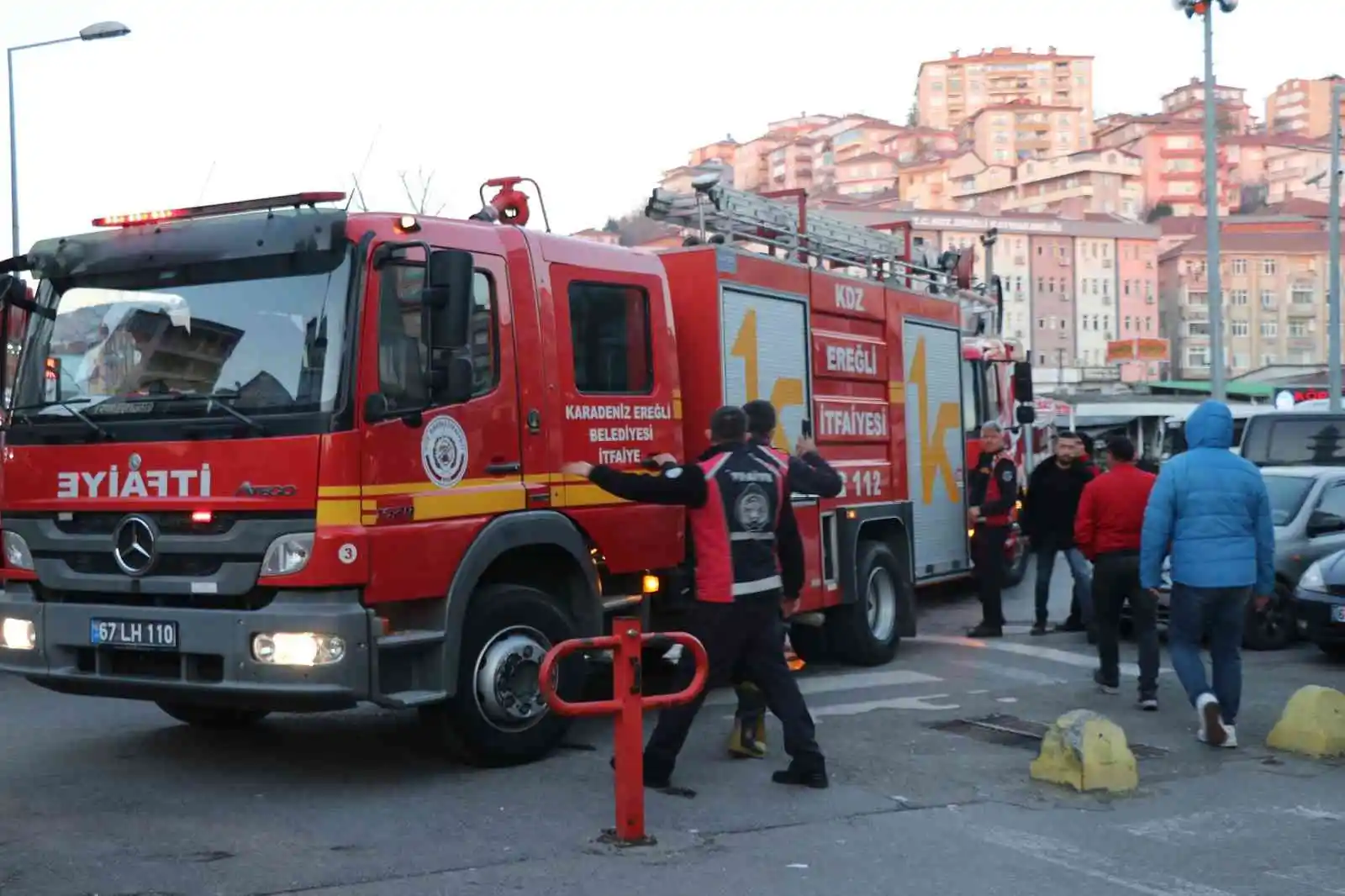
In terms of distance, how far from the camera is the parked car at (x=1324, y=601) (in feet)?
36.9

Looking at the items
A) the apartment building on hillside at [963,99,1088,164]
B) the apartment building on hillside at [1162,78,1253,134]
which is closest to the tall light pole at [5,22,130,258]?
the apartment building on hillside at [963,99,1088,164]

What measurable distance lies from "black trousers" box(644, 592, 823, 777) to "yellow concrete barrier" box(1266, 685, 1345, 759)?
2732 mm

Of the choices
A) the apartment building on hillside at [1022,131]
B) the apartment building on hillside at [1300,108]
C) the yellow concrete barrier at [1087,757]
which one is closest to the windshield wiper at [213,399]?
the yellow concrete barrier at [1087,757]

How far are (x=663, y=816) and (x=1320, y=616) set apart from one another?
21.1 ft

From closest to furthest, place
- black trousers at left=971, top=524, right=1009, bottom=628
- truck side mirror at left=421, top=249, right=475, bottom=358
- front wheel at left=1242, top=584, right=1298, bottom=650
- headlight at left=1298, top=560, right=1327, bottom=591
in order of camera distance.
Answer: truck side mirror at left=421, top=249, right=475, bottom=358 → headlight at left=1298, top=560, right=1327, bottom=591 → front wheel at left=1242, top=584, right=1298, bottom=650 → black trousers at left=971, top=524, right=1009, bottom=628

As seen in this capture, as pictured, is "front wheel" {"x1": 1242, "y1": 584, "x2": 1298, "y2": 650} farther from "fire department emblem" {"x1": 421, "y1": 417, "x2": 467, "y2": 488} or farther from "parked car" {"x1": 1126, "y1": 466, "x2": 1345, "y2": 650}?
"fire department emblem" {"x1": 421, "y1": 417, "x2": 467, "y2": 488}

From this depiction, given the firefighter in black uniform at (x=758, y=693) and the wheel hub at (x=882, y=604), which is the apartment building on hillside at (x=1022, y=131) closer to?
the wheel hub at (x=882, y=604)

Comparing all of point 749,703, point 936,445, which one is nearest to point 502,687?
point 749,703

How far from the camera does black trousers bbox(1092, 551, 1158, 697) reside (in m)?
9.60

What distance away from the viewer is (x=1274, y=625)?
1266 cm

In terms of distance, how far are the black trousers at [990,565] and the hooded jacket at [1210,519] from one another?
14.1 ft

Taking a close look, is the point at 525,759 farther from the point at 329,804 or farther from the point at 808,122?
the point at 808,122

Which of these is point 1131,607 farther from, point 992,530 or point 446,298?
point 446,298

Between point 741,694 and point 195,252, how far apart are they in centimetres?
343
